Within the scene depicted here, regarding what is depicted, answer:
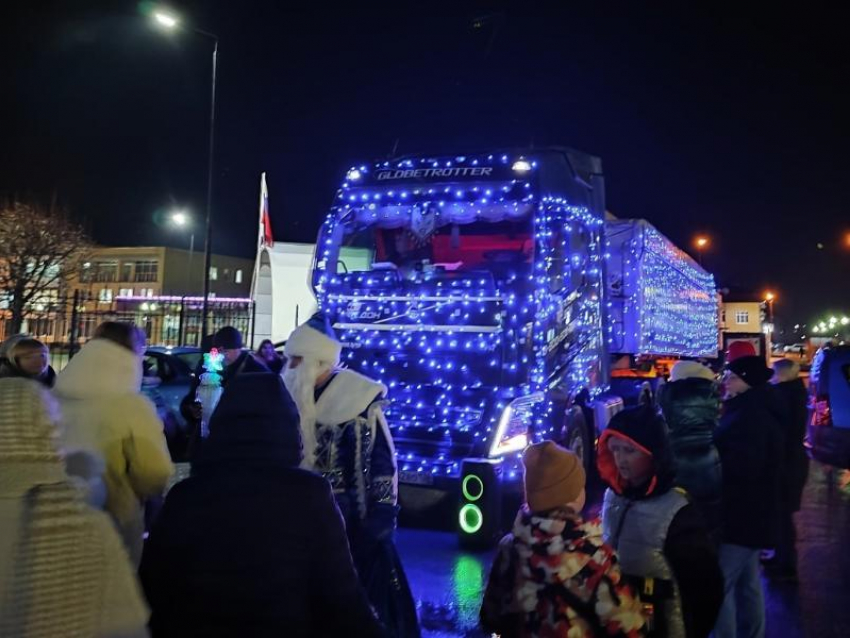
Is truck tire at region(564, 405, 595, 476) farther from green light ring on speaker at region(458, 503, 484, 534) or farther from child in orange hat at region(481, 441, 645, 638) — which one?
child in orange hat at region(481, 441, 645, 638)

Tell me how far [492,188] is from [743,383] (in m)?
3.99

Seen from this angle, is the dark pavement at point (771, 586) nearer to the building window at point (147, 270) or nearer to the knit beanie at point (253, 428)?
the knit beanie at point (253, 428)

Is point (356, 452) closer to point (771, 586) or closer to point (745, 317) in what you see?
point (771, 586)

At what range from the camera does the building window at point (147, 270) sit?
64.3 metres

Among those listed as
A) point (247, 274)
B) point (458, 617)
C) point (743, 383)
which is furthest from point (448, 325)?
point (247, 274)

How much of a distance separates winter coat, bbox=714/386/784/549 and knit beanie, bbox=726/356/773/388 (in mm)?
100

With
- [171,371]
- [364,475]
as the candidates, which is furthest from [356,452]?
[171,371]

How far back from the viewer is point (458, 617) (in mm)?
5332

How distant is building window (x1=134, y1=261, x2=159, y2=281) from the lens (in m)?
64.3

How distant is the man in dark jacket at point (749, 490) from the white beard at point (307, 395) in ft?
7.59

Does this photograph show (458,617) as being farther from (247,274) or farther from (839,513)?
(247,274)

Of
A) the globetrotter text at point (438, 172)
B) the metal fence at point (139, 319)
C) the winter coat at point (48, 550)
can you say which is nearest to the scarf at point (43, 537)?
the winter coat at point (48, 550)

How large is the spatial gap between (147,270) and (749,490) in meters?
66.0

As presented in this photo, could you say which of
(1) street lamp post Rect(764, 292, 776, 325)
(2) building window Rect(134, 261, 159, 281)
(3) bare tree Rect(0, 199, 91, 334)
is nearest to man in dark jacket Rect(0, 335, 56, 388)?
(3) bare tree Rect(0, 199, 91, 334)
